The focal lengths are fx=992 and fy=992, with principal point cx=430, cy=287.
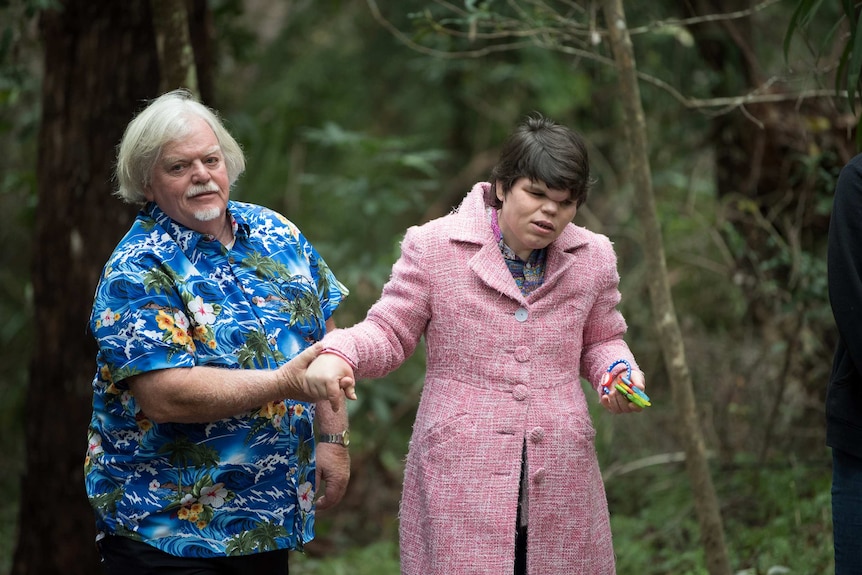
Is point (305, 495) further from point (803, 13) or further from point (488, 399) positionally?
point (803, 13)

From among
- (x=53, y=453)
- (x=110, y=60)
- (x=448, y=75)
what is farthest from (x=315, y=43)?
(x=53, y=453)

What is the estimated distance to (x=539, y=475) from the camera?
2.72 m

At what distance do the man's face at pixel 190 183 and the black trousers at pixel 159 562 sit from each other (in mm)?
863

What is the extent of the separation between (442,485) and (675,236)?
4665 millimetres

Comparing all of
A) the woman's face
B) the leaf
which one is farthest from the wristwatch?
the leaf

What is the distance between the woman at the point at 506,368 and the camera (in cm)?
270

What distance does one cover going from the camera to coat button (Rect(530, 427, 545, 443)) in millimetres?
2727

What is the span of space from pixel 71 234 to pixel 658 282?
2551 mm

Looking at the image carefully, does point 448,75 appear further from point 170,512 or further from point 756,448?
point 170,512

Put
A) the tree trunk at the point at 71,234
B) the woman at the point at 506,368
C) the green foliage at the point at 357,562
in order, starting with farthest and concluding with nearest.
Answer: the green foliage at the point at 357,562
the tree trunk at the point at 71,234
the woman at the point at 506,368

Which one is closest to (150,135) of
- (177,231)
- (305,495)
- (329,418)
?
(177,231)

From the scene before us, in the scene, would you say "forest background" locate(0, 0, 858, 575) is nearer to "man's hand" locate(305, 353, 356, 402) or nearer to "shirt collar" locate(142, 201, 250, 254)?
"man's hand" locate(305, 353, 356, 402)

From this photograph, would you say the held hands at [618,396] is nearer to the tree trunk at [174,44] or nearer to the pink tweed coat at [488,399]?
the pink tweed coat at [488,399]

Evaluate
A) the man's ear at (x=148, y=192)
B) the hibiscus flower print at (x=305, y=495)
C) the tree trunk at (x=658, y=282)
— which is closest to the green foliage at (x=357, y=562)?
the tree trunk at (x=658, y=282)
